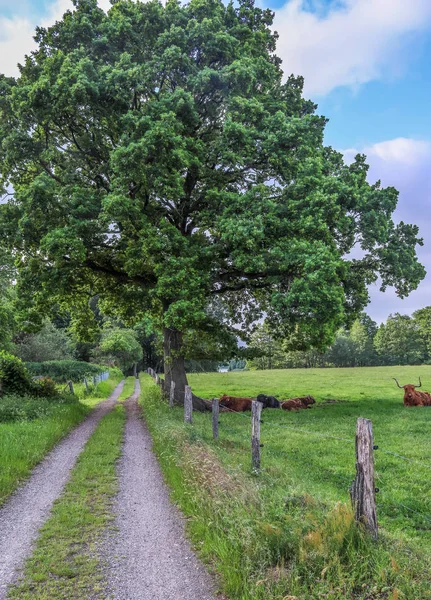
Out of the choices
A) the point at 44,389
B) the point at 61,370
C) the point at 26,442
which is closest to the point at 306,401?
the point at 44,389

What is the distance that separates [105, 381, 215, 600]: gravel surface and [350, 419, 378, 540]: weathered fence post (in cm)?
202

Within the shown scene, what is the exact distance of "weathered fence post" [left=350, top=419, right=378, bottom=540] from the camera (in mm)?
5051

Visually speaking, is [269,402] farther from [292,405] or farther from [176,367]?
[176,367]

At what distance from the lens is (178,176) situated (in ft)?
54.9

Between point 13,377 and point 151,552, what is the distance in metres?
15.7

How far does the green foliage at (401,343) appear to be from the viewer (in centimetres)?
9544

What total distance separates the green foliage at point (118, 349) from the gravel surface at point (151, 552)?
4788 centimetres

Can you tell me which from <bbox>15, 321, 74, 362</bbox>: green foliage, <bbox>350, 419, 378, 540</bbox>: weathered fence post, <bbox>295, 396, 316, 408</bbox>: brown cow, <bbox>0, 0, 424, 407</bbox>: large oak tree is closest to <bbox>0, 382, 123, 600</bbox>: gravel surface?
<bbox>350, 419, 378, 540</bbox>: weathered fence post

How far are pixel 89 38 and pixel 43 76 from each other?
340cm

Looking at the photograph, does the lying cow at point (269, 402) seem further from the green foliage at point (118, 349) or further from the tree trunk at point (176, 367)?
the green foliage at point (118, 349)

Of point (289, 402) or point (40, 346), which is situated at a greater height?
point (40, 346)

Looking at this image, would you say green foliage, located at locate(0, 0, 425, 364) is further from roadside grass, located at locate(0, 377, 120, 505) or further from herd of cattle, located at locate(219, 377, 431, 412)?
roadside grass, located at locate(0, 377, 120, 505)

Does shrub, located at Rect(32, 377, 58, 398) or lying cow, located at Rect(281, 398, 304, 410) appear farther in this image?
lying cow, located at Rect(281, 398, 304, 410)

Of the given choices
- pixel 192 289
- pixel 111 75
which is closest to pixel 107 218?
pixel 192 289
